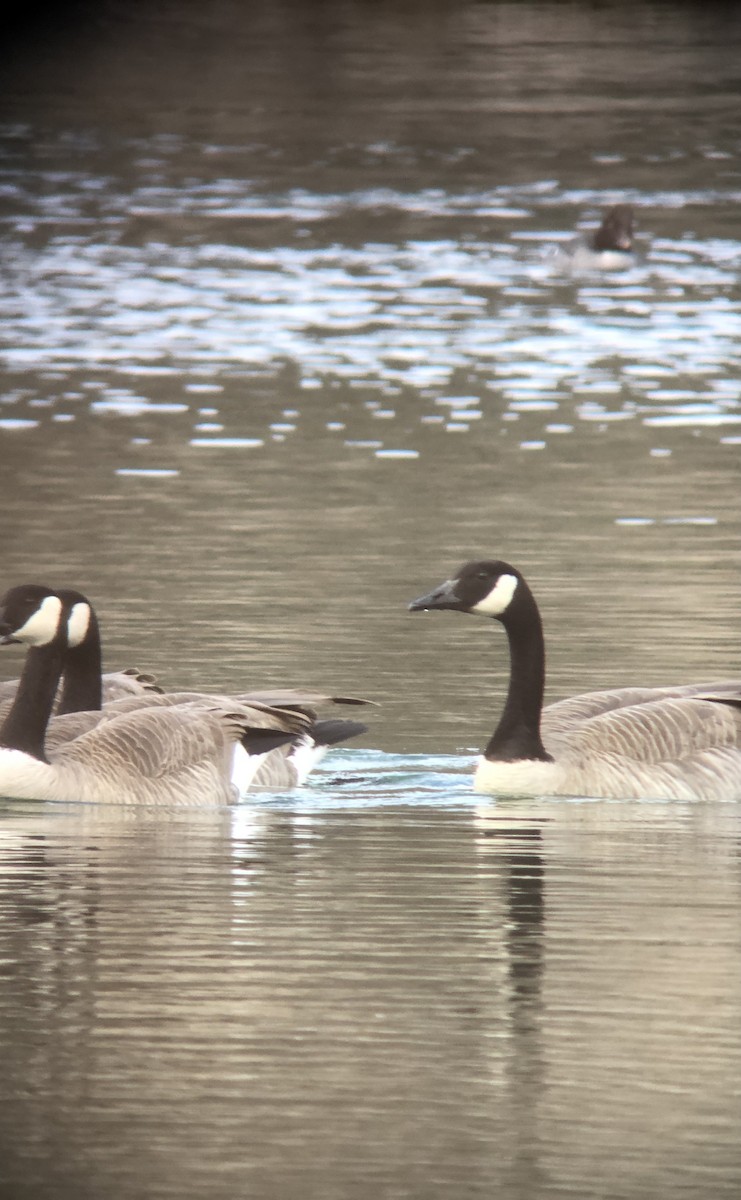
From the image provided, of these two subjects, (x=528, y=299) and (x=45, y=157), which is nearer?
(x=528, y=299)

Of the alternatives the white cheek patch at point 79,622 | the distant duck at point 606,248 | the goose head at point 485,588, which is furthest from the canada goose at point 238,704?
the distant duck at point 606,248

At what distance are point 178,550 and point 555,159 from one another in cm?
2911

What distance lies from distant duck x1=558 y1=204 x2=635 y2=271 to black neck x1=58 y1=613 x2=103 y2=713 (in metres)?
21.0

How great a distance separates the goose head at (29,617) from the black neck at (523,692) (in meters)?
1.87

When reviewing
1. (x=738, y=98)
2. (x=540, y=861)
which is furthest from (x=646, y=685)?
(x=738, y=98)

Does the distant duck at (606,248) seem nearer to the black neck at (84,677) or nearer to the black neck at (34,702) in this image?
the black neck at (84,677)

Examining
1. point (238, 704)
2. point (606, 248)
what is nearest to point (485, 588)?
point (238, 704)

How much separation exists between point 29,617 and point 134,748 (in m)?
0.77

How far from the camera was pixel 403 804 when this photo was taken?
424 inches

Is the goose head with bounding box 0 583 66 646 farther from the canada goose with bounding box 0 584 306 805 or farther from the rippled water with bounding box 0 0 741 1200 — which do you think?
the rippled water with bounding box 0 0 741 1200

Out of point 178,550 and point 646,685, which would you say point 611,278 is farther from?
point 646,685

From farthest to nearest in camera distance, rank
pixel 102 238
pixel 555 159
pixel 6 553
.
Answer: pixel 555 159 → pixel 102 238 → pixel 6 553

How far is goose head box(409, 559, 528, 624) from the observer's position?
1143cm

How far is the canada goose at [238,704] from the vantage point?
11273 mm
